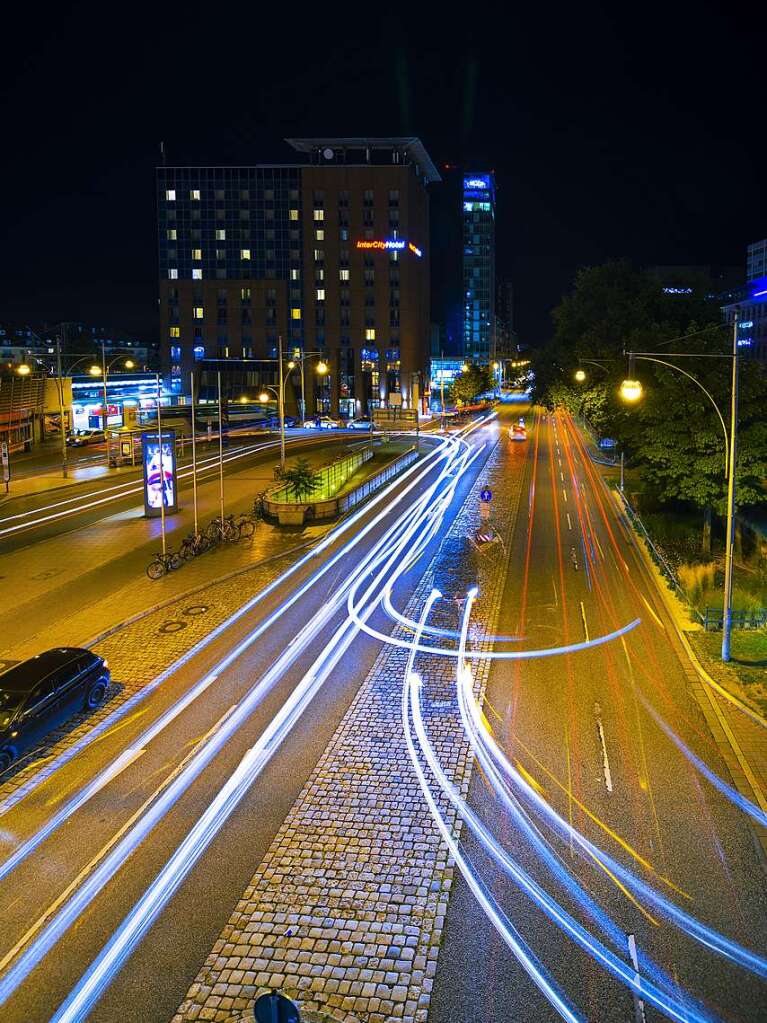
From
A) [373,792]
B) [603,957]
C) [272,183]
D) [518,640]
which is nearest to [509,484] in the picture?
[518,640]

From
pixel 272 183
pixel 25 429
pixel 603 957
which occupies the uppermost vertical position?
pixel 272 183

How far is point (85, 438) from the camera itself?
2918 inches

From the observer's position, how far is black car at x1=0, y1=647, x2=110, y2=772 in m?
13.8

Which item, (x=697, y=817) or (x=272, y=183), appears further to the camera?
(x=272, y=183)

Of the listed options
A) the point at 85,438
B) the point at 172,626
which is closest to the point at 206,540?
the point at 172,626

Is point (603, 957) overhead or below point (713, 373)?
below

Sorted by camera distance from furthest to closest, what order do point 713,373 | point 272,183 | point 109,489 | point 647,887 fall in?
1. point 272,183
2. point 109,489
3. point 713,373
4. point 647,887

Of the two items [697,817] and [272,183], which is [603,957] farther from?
[272,183]

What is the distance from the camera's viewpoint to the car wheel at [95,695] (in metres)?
16.0

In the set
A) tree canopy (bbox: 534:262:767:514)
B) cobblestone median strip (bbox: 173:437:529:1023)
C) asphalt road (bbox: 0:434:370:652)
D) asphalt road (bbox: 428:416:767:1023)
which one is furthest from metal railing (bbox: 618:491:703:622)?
asphalt road (bbox: 0:434:370:652)

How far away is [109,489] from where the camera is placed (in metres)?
47.3

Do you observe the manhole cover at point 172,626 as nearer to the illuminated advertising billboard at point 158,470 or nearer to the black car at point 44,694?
the black car at point 44,694

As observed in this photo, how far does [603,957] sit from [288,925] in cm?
364

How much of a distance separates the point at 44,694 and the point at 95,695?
1.64 m
